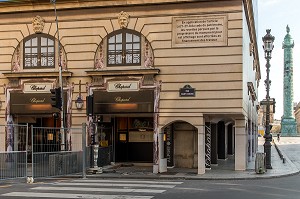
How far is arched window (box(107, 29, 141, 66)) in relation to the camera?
22.9 meters

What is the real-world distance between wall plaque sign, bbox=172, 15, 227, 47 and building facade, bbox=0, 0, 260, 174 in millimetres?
46

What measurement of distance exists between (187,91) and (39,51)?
8022 mm

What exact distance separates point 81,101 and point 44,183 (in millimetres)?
6197

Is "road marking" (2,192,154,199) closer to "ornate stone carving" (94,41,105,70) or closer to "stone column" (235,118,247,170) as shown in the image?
"stone column" (235,118,247,170)

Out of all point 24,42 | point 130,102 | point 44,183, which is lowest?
point 44,183

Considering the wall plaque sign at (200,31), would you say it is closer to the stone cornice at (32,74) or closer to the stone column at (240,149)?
the stone column at (240,149)

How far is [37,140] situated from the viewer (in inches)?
744

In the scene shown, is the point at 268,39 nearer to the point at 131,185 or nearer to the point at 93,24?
the point at 93,24

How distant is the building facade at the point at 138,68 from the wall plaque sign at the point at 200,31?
5 cm

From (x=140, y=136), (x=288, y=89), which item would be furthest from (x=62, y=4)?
(x=288, y=89)

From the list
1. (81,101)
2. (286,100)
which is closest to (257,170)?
(81,101)

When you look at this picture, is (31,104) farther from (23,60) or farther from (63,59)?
(63,59)

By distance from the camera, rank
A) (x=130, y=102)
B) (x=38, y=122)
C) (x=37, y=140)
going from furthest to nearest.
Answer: (x=38, y=122)
(x=130, y=102)
(x=37, y=140)

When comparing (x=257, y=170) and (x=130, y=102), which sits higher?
(x=130, y=102)
